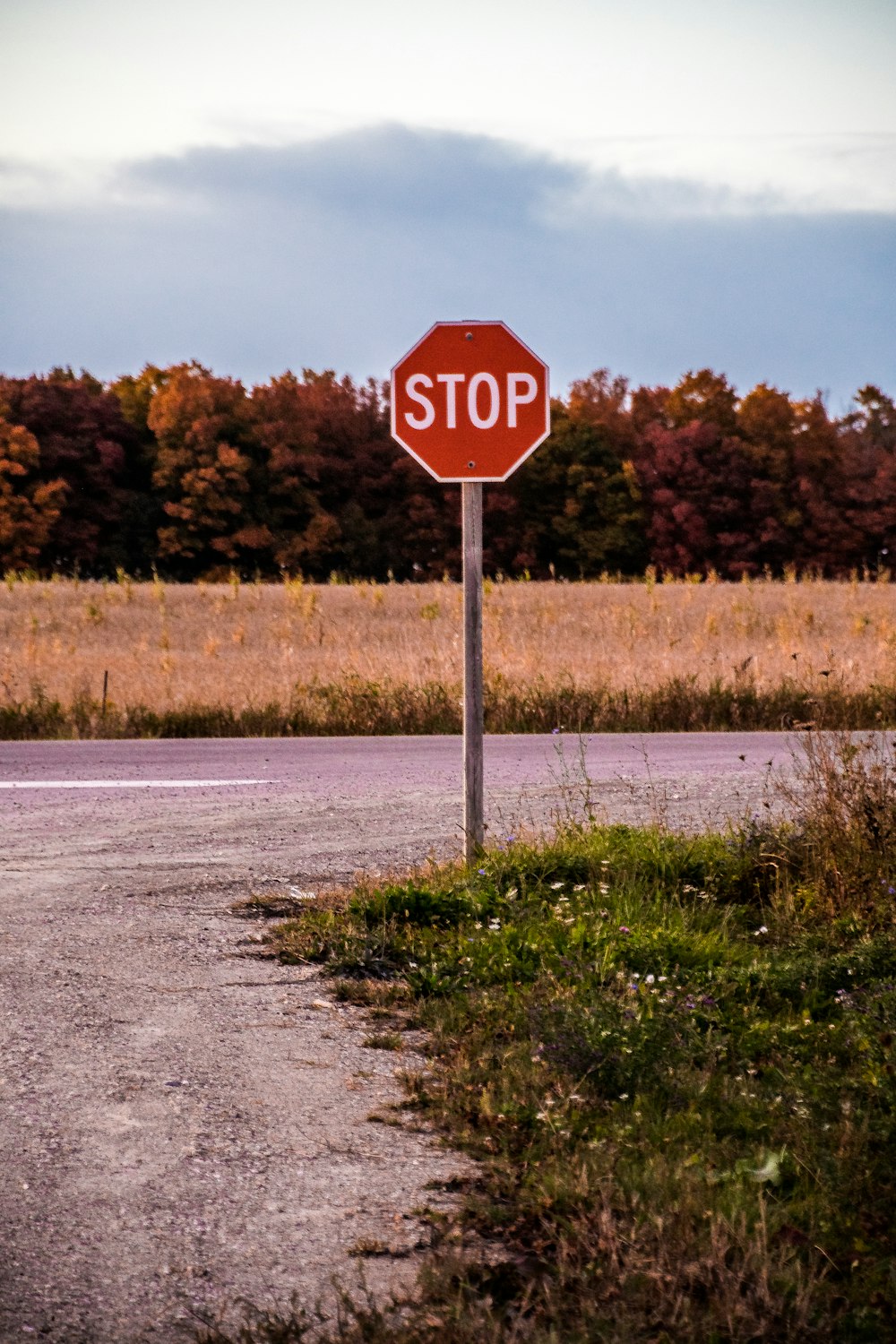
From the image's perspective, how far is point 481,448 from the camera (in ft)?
22.3

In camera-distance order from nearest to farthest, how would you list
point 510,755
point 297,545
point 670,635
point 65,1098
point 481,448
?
point 65,1098
point 481,448
point 510,755
point 670,635
point 297,545

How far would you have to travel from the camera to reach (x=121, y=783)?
34.9ft

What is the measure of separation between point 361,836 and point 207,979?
2.94m

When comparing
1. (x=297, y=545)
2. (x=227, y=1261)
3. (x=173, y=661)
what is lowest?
(x=227, y=1261)

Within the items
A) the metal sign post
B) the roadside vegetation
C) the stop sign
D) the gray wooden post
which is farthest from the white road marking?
the stop sign

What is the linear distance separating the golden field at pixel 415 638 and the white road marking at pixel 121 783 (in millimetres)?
4532

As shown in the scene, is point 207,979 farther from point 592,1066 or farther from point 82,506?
point 82,506

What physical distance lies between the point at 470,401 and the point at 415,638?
1550 cm

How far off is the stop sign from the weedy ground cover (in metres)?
3.36

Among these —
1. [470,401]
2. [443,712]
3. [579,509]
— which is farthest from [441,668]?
[579,509]

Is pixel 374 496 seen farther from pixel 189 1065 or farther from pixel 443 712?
pixel 189 1065

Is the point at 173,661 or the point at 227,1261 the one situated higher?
the point at 173,661

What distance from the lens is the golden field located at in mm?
16375

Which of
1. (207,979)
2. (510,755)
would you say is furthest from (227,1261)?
(510,755)
